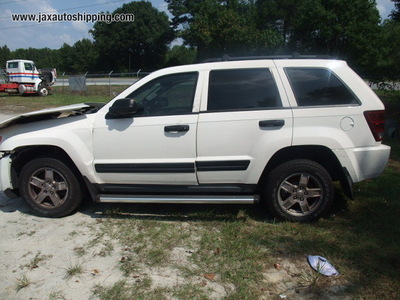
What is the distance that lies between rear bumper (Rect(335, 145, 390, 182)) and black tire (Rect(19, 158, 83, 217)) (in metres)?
3.07

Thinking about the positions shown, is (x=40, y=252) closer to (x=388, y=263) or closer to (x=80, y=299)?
(x=80, y=299)

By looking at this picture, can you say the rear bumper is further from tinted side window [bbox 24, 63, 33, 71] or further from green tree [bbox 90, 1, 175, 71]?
green tree [bbox 90, 1, 175, 71]

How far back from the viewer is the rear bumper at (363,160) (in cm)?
357

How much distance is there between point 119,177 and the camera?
3883 millimetres

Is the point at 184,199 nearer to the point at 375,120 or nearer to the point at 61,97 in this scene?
the point at 375,120

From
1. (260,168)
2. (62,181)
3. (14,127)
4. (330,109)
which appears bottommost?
(62,181)

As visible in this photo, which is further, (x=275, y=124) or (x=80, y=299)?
(x=275, y=124)

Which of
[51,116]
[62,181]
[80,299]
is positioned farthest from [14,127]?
[80,299]

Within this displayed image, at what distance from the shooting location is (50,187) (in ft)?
13.4

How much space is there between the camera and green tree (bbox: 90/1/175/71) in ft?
194

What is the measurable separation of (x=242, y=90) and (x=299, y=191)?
4.22 ft

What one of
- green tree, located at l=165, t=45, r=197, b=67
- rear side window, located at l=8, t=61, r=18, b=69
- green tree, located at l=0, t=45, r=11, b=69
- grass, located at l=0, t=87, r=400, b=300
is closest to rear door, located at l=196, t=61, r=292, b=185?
grass, located at l=0, t=87, r=400, b=300

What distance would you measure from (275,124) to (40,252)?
8.99 feet

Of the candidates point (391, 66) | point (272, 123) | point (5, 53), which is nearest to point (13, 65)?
point (391, 66)
